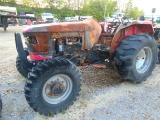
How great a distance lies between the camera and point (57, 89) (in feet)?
9.91

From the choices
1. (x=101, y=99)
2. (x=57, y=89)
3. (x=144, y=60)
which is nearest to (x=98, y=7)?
(x=144, y=60)

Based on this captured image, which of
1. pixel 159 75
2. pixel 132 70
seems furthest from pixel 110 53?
pixel 159 75

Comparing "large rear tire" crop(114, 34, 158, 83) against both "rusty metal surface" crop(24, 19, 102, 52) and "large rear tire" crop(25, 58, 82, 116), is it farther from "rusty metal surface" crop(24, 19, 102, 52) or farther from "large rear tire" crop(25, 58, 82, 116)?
"large rear tire" crop(25, 58, 82, 116)

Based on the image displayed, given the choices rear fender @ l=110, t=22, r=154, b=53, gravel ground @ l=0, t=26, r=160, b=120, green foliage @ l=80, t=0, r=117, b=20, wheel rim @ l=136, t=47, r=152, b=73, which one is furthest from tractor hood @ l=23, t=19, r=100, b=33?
green foliage @ l=80, t=0, r=117, b=20

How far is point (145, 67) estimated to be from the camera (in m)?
4.28

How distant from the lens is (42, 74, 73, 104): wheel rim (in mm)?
2973

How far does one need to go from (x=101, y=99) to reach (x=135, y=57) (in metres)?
1.06

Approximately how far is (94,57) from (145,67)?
4.01 feet

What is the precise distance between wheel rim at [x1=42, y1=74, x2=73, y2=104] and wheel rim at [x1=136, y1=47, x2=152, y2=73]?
1.84 metres

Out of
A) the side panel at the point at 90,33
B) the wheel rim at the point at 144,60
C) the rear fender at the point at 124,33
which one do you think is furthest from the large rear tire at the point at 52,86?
the wheel rim at the point at 144,60

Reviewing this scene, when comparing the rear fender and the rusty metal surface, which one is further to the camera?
the rear fender

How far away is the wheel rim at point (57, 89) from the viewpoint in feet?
9.75

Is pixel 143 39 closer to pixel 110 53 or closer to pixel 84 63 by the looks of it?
pixel 110 53

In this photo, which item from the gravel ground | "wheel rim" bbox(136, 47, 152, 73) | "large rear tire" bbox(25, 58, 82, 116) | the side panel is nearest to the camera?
"large rear tire" bbox(25, 58, 82, 116)
